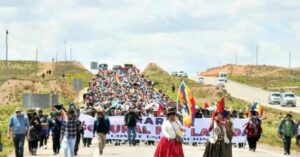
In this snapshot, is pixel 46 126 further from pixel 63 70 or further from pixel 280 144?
pixel 63 70

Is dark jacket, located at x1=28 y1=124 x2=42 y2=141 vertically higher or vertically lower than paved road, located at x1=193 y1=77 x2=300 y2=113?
lower

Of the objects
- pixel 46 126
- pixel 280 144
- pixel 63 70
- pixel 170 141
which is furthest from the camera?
pixel 63 70

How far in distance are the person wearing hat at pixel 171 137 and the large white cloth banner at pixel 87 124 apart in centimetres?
1607

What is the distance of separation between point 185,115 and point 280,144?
17.2 meters

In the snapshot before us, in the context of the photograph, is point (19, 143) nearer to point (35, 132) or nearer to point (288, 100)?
point (35, 132)

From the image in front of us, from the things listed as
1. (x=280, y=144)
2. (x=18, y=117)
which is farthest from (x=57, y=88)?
(x=18, y=117)

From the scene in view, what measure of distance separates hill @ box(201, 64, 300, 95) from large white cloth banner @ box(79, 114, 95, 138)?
8818 centimetres

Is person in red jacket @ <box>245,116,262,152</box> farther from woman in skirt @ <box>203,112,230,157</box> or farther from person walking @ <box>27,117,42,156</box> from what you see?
woman in skirt @ <box>203,112,230,157</box>

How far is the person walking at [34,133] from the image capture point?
96.9ft

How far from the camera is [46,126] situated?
108 feet

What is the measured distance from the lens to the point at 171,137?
1978cm

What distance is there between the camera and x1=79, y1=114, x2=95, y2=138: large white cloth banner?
36.0 m

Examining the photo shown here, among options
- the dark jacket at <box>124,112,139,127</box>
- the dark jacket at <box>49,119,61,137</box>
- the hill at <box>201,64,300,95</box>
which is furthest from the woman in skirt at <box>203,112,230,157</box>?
the hill at <box>201,64,300,95</box>

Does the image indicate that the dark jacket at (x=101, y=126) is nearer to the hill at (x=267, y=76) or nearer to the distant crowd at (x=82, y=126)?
the distant crowd at (x=82, y=126)
